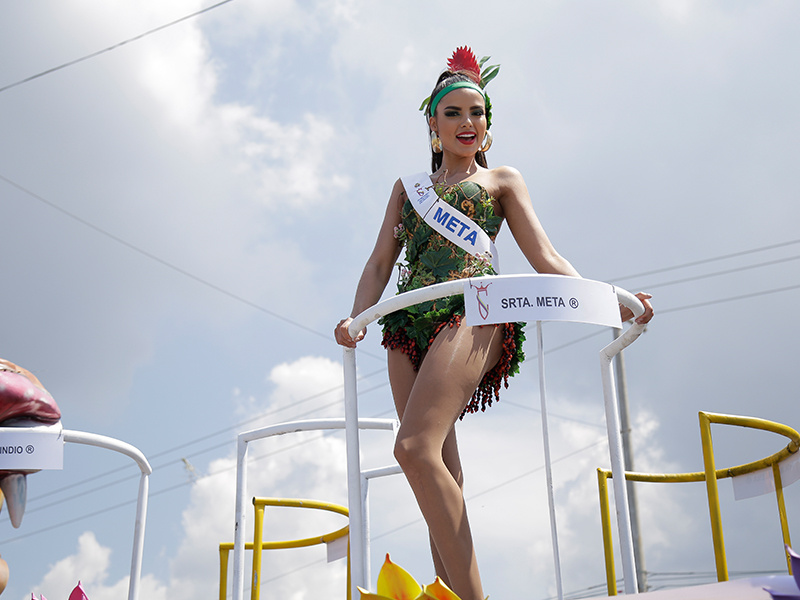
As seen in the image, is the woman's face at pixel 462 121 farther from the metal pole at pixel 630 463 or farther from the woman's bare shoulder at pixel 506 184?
the metal pole at pixel 630 463

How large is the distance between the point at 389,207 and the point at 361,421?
1.05 meters

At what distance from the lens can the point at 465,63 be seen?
311 centimetres

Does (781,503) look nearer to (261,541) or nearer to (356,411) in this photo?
(356,411)

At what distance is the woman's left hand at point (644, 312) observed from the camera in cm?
242

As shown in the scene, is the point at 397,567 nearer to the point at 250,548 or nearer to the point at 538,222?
the point at 538,222

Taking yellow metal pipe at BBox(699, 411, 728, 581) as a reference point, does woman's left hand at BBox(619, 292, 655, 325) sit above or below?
above

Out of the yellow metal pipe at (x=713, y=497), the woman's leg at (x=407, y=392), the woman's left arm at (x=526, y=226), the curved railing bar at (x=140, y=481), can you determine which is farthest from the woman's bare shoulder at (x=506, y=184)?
the curved railing bar at (x=140, y=481)

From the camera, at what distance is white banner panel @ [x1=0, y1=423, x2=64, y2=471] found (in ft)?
11.8

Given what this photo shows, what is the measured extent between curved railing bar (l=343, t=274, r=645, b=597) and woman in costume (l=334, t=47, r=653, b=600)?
9 cm

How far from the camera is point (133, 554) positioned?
12.0 feet

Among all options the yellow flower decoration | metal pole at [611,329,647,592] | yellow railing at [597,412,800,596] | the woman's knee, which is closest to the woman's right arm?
the woman's knee

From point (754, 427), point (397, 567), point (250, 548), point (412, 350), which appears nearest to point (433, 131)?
point (412, 350)

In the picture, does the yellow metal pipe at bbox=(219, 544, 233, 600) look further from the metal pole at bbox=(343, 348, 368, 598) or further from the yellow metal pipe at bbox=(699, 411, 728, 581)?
the yellow metal pipe at bbox=(699, 411, 728, 581)

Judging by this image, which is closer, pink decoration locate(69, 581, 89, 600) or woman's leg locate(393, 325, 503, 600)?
pink decoration locate(69, 581, 89, 600)
